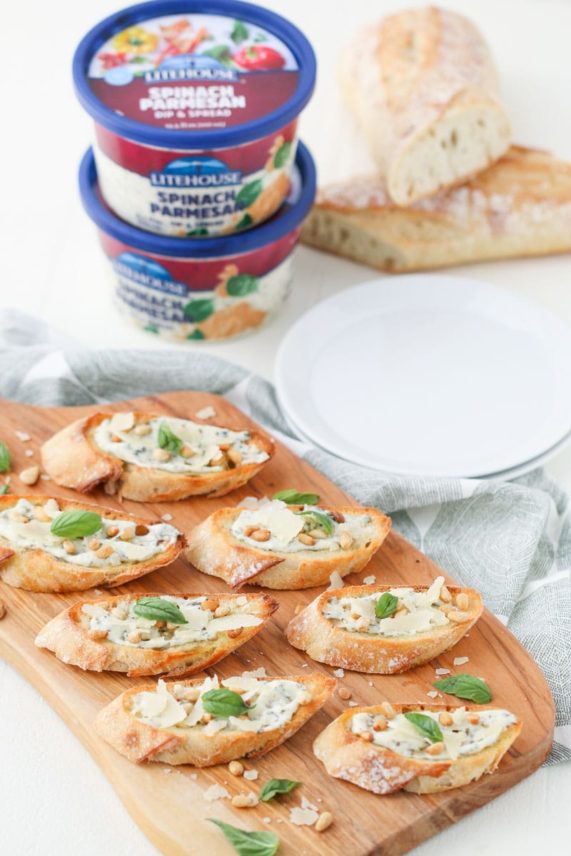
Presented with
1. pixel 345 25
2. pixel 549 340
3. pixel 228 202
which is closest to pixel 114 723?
pixel 228 202

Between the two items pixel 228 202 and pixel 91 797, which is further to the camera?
pixel 228 202

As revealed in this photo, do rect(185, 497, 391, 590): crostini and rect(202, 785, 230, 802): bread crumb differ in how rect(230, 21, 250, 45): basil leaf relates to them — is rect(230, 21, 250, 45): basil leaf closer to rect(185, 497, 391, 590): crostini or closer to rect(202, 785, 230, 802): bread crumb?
rect(185, 497, 391, 590): crostini

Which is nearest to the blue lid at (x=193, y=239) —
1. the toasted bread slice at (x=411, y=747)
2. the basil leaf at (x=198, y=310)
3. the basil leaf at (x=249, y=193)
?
the basil leaf at (x=249, y=193)

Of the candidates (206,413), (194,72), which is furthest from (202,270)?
(194,72)

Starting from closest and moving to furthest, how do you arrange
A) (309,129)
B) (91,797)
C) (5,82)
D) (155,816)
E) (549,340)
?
(155,816), (91,797), (549,340), (309,129), (5,82)

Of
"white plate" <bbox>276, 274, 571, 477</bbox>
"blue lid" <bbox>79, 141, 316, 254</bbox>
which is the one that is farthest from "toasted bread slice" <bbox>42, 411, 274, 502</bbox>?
"blue lid" <bbox>79, 141, 316, 254</bbox>

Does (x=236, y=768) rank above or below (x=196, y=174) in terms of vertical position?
below

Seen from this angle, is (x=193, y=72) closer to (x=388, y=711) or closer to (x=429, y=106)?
(x=429, y=106)

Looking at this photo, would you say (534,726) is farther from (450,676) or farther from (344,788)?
(344,788)
